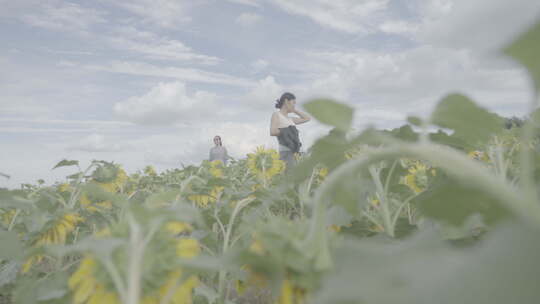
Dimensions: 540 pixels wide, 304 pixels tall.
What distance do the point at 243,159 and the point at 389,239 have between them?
6828 millimetres

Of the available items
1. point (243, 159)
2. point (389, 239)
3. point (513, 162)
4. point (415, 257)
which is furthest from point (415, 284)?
point (243, 159)

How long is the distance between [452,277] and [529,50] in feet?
0.79

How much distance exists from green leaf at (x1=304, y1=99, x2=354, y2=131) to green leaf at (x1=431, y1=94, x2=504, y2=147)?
0.50ft

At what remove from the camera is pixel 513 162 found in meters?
2.03

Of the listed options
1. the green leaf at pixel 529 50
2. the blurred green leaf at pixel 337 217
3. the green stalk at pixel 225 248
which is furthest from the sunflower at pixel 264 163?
the green leaf at pixel 529 50

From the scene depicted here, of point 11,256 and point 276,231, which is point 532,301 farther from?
point 11,256

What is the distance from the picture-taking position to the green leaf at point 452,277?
0.31 meters

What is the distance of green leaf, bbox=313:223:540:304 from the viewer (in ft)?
1.03

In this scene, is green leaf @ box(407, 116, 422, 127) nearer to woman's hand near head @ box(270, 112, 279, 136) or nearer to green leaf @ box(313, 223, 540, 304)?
green leaf @ box(313, 223, 540, 304)

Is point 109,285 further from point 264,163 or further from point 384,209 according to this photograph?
point 264,163

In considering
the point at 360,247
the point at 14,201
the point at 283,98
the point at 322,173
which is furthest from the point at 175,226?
the point at 283,98

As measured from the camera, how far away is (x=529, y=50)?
39 cm

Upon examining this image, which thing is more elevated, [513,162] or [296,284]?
[513,162]

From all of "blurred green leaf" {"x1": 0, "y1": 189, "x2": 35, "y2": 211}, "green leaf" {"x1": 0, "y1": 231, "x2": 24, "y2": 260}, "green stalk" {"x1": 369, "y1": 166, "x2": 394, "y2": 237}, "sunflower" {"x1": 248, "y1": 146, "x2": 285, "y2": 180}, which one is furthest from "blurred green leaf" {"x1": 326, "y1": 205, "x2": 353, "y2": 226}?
"sunflower" {"x1": 248, "y1": 146, "x2": 285, "y2": 180}
